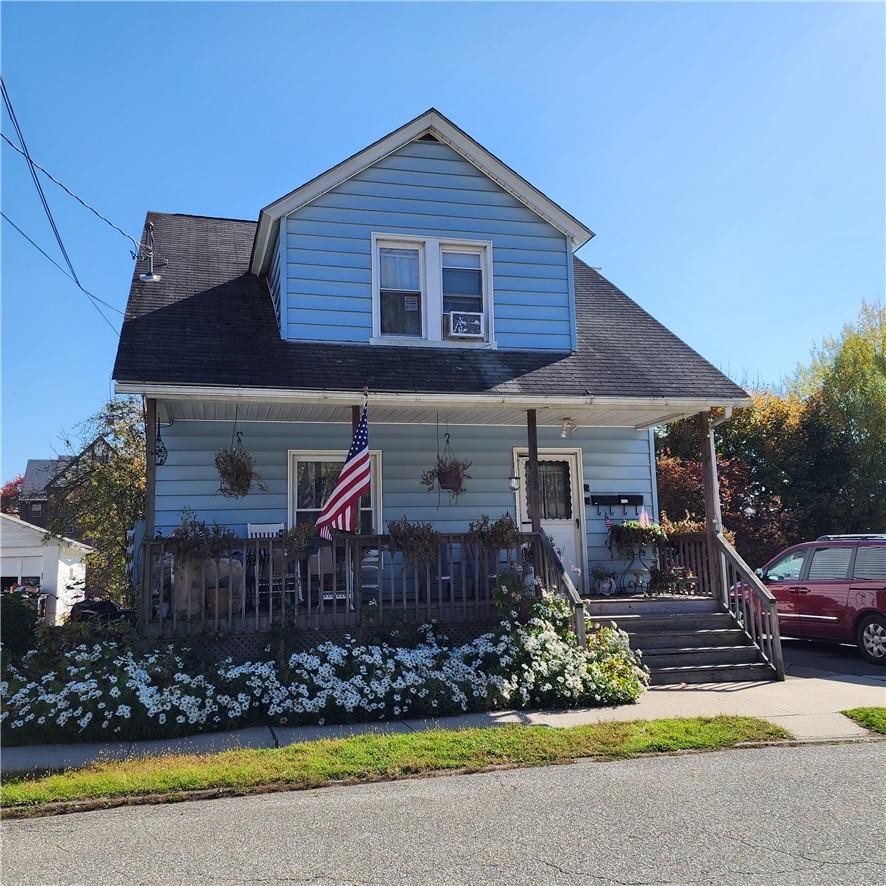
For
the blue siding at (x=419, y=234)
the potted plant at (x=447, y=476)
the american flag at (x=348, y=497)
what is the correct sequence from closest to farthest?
the american flag at (x=348, y=497), the blue siding at (x=419, y=234), the potted plant at (x=447, y=476)

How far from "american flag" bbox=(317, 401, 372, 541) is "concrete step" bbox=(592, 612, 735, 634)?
11.5ft

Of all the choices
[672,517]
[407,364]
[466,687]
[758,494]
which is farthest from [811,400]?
[466,687]

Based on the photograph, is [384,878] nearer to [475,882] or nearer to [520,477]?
[475,882]

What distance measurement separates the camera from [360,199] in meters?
11.4

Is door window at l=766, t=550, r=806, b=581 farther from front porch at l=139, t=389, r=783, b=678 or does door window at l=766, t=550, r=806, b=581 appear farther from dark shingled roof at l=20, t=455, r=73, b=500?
dark shingled roof at l=20, t=455, r=73, b=500

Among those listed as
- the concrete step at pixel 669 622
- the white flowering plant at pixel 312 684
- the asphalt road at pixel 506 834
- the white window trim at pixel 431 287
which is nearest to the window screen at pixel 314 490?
the white window trim at pixel 431 287

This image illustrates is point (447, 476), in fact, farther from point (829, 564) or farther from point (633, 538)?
point (829, 564)

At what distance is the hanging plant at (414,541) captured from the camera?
944 centimetres

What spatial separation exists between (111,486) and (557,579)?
12.4 metres

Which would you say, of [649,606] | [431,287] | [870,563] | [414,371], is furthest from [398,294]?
[870,563]

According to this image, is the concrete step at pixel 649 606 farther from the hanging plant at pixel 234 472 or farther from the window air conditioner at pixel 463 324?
the hanging plant at pixel 234 472

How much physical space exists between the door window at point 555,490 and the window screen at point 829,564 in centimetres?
389

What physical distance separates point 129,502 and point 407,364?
33.6 ft

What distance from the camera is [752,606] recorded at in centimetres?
1023
